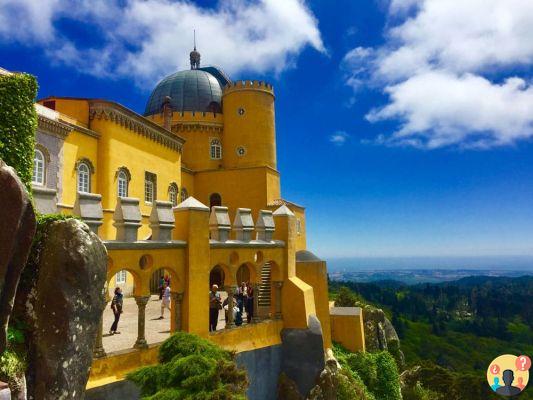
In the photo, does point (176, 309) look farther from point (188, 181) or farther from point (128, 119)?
point (188, 181)

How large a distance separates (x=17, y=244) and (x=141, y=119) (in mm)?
20992

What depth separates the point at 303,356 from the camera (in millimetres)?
15656

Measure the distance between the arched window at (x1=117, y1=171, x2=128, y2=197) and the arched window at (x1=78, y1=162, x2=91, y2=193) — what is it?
5.52 ft

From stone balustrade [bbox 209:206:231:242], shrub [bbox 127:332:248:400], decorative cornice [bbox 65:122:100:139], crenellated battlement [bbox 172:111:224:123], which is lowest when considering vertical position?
shrub [bbox 127:332:248:400]

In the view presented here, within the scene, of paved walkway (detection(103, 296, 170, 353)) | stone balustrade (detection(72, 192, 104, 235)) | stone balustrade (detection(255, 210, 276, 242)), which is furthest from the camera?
stone balustrade (detection(255, 210, 276, 242))

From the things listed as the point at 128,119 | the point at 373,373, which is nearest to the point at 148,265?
the point at 373,373

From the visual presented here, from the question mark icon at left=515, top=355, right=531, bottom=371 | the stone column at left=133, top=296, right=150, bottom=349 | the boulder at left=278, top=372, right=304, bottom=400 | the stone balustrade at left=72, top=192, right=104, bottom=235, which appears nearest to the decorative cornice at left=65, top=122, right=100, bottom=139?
the stone balustrade at left=72, top=192, right=104, bottom=235

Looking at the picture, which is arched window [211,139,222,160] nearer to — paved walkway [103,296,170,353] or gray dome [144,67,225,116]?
gray dome [144,67,225,116]

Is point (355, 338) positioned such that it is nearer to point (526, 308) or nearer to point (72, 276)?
point (72, 276)

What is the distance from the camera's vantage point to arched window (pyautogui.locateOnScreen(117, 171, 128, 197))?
23.6 m

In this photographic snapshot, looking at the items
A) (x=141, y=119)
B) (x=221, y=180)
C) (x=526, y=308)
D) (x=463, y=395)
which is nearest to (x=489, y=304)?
(x=526, y=308)

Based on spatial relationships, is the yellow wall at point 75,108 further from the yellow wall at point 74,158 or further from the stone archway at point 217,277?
the stone archway at point 217,277

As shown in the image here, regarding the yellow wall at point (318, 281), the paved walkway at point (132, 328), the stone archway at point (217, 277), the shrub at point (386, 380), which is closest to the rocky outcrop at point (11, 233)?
the paved walkway at point (132, 328)

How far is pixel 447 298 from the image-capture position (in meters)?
138
